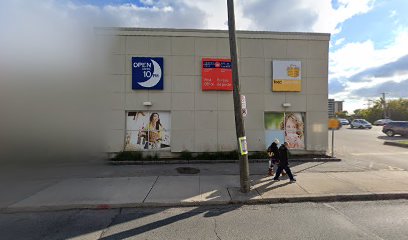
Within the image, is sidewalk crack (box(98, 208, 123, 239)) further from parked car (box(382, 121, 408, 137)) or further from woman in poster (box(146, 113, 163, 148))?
parked car (box(382, 121, 408, 137))

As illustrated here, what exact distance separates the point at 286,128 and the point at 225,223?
27.6ft

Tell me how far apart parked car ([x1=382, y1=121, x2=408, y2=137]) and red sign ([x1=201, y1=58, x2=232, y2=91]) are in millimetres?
20924

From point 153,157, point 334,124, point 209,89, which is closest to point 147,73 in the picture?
point 209,89

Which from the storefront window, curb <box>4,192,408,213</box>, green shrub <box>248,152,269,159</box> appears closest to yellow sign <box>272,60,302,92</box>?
the storefront window

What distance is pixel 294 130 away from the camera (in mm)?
12391

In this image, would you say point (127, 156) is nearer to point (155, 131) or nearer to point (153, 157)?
point (153, 157)

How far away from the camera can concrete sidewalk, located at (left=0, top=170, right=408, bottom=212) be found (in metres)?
6.08

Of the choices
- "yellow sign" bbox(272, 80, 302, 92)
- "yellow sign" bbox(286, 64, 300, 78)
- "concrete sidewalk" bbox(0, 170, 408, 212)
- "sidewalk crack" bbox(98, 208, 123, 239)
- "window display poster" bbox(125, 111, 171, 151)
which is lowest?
"sidewalk crack" bbox(98, 208, 123, 239)

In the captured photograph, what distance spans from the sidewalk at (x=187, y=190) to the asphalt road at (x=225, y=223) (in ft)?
0.93

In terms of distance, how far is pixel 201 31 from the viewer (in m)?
11.8

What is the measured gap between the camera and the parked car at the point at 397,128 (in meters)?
23.0

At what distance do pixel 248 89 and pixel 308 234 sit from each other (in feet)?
27.4

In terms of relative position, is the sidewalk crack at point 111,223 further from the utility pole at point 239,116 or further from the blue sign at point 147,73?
the blue sign at point 147,73

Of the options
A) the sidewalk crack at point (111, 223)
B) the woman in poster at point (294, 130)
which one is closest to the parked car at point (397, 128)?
the woman in poster at point (294, 130)
